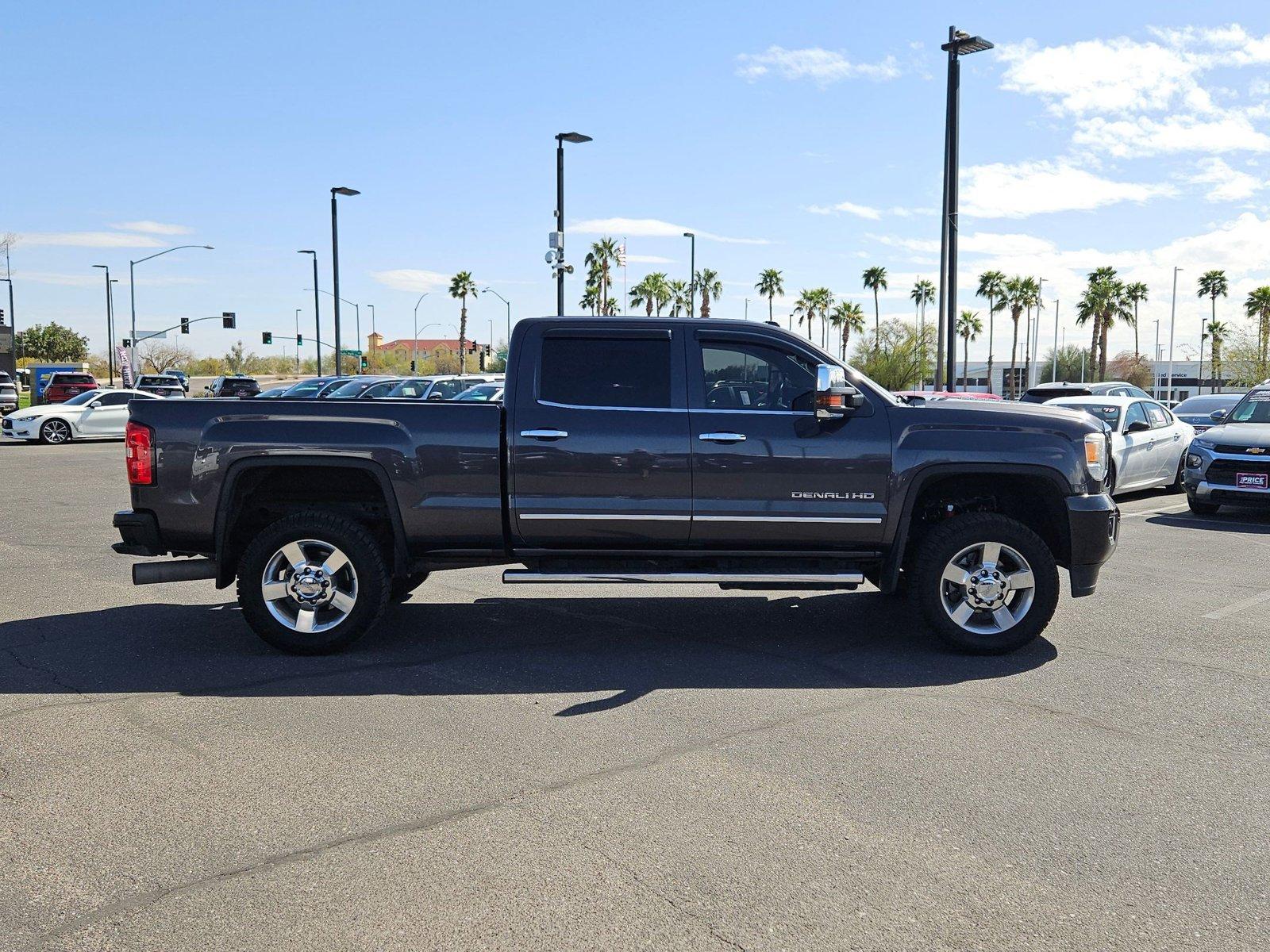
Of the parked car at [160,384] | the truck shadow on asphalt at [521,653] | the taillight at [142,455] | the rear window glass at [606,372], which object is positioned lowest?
the truck shadow on asphalt at [521,653]

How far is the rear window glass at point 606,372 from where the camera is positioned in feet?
22.5

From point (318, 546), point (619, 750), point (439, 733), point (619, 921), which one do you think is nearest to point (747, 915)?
point (619, 921)

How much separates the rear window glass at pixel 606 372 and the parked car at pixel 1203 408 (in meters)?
20.8

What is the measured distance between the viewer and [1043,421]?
6.80m

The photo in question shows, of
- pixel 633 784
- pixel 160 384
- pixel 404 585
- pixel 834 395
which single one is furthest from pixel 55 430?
pixel 633 784

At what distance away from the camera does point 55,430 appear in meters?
28.8

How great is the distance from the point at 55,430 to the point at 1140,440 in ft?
84.5

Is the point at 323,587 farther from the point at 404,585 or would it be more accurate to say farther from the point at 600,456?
the point at 600,456

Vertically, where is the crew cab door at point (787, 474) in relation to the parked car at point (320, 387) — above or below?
below

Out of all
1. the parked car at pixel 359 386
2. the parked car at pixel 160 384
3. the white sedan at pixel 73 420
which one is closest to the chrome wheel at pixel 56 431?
the white sedan at pixel 73 420

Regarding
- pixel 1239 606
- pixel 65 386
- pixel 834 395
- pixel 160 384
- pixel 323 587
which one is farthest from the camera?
pixel 160 384

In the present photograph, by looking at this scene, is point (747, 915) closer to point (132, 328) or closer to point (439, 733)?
point (439, 733)

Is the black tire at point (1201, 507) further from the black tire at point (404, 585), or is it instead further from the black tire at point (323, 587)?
the black tire at point (323, 587)

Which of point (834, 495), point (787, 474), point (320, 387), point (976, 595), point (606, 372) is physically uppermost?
point (320, 387)
